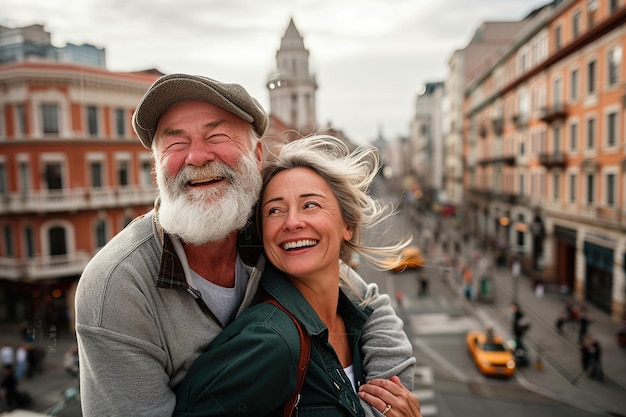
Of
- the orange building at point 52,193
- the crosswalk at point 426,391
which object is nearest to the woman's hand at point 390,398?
the crosswalk at point 426,391

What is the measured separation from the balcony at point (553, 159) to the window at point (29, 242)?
2012cm

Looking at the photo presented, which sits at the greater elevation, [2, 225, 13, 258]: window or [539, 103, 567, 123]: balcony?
[539, 103, 567, 123]: balcony

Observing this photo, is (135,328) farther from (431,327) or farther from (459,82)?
(459,82)

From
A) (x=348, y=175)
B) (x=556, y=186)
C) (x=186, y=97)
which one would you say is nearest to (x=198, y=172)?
(x=186, y=97)

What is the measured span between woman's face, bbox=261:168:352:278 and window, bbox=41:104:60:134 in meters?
11.3

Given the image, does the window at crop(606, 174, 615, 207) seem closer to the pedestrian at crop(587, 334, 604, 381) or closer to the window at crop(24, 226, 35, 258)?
the pedestrian at crop(587, 334, 604, 381)

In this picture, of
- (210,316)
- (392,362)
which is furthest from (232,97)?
(392,362)

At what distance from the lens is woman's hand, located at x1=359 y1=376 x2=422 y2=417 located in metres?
1.88

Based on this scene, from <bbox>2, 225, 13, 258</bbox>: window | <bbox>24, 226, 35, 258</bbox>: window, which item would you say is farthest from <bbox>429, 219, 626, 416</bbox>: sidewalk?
<bbox>2, 225, 13, 258</bbox>: window

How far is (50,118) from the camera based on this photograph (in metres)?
11.7

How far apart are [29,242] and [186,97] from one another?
1348cm

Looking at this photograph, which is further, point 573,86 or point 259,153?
point 573,86

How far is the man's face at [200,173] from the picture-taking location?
1.76m

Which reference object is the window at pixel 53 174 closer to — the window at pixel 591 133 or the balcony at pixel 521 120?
Answer: the window at pixel 591 133
